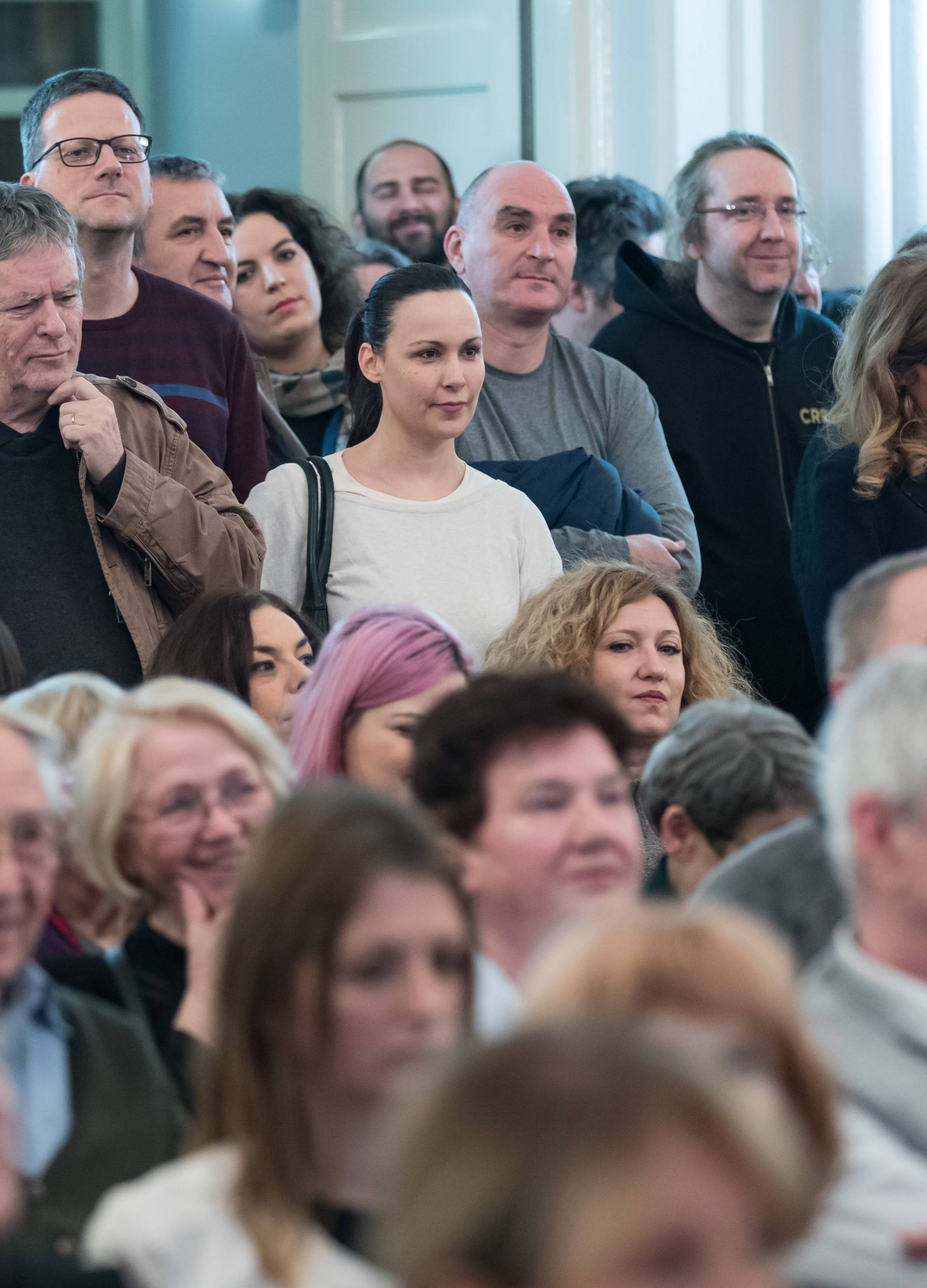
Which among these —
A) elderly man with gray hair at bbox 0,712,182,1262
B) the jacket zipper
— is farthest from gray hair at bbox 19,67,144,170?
elderly man with gray hair at bbox 0,712,182,1262

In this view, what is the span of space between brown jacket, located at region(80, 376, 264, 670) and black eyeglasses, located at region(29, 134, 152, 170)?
60cm

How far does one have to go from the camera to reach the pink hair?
241 cm

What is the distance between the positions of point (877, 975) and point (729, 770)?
0.86 m

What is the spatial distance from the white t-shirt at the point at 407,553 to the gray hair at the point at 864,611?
924mm

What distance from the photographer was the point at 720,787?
7.82 feet

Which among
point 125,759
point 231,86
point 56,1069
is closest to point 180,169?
point 125,759

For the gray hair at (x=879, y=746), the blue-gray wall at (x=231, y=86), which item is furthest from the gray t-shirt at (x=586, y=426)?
the blue-gray wall at (x=231, y=86)

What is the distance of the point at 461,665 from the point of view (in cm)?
252

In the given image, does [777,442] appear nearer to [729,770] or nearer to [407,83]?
[729,770]

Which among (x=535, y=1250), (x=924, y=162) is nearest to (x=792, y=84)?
(x=924, y=162)

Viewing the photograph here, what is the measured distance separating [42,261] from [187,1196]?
1.88 meters

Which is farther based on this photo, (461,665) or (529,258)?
(529,258)

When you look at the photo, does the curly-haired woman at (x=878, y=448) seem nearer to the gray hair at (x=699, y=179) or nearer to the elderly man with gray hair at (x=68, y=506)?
the gray hair at (x=699, y=179)

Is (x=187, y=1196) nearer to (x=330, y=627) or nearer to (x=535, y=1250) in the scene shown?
(x=535, y=1250)
